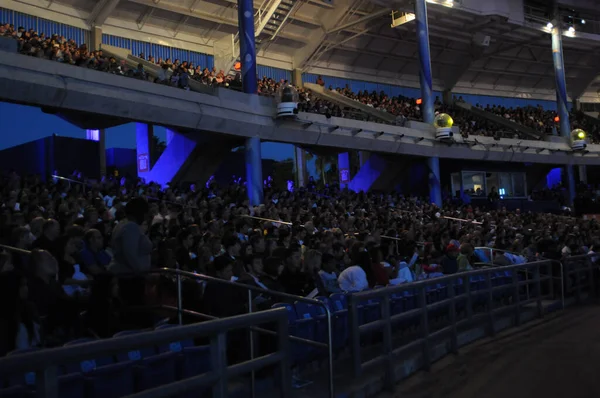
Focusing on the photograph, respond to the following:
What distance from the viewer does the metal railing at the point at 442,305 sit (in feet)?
17.5

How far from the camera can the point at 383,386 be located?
5465 mm

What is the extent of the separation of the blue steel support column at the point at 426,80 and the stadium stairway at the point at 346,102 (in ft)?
5.52

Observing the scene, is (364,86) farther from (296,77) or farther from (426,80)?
(426,80)

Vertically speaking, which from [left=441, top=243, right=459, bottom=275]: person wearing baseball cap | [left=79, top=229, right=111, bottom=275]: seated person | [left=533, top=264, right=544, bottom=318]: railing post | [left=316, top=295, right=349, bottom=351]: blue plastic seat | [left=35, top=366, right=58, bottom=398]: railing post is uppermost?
[left=79, top=229, right=111, bottom=275]: seated person

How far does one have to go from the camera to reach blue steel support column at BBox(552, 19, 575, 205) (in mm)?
34125

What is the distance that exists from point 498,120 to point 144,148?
21.8m

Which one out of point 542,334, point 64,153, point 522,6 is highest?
point 522,6

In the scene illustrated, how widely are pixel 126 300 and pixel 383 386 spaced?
7.81 ft

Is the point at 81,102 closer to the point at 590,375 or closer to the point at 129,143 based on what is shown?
the point at 129,143

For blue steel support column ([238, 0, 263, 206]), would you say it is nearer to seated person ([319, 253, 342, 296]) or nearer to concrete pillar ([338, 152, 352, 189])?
→ seated person ([319, 253, 342, 296])

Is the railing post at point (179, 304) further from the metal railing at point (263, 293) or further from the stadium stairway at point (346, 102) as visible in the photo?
the stadium stairway at point (346, 102)

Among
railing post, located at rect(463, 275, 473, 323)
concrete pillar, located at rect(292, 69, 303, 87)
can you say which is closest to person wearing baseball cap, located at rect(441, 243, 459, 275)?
railing post, located at rect(463, 275, 473, 323)

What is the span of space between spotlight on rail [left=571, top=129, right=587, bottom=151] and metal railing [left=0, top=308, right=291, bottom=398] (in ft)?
112

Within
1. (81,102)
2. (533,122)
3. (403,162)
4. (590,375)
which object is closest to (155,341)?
(590,375)
